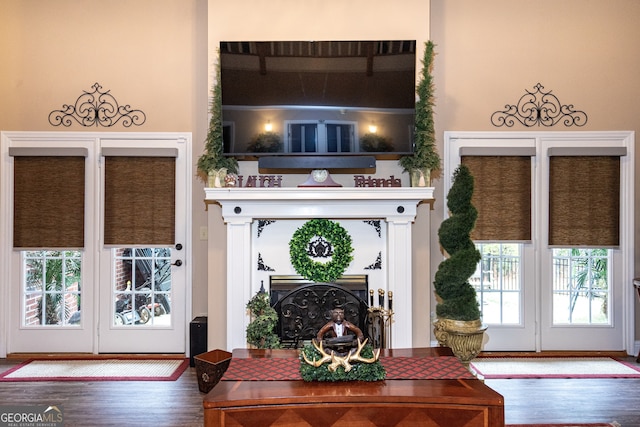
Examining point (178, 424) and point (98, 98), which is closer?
point (178, 424)

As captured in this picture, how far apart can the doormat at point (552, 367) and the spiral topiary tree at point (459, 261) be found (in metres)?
0.68

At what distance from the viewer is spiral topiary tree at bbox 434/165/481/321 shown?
3.80m

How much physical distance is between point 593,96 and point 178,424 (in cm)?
435

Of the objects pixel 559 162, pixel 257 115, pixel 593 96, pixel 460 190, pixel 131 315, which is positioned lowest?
pixel 131 315

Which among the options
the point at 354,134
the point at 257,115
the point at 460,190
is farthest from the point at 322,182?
the point at 460,190

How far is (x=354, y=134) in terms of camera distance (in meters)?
4.12

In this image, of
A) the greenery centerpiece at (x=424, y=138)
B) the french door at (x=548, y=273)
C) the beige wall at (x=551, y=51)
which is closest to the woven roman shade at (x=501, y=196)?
the french door at (x=548, y=273)

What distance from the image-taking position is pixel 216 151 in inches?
166

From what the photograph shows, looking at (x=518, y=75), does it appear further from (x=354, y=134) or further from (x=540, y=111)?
(x=354, y=134)

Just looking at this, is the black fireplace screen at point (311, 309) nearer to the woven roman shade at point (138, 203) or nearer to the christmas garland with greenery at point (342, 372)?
the woven roman shade at point (138, 203)

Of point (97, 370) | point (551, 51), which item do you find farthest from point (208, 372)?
point (551, 51)

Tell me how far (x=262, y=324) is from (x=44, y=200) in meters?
2.40

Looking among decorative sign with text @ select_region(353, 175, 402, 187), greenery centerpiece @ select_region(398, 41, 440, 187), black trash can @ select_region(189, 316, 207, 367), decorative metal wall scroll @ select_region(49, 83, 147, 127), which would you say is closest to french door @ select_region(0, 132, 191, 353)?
decorative metal wall scroll @ select_region(49, 83, 147, 127)

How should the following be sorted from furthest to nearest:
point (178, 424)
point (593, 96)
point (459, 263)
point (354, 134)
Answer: point (593, 96) < point (354, 134) < point (459, 263) < point (178, 424)
